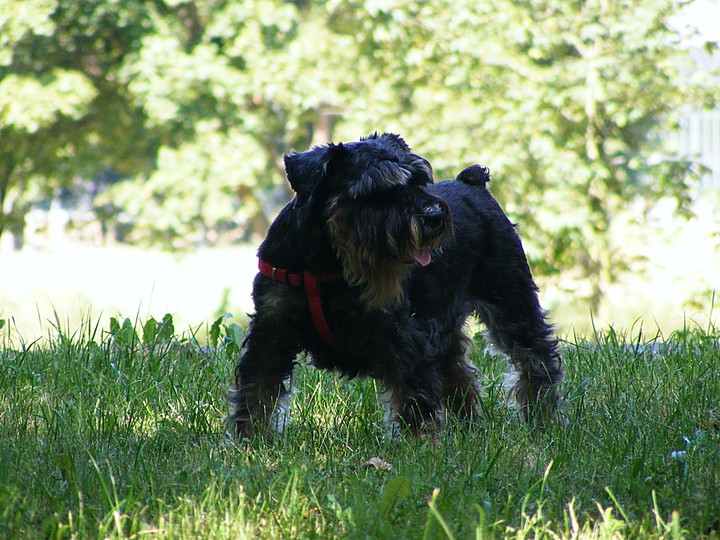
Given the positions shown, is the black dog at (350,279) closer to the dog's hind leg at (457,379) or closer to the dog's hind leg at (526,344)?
the dog's hind leg at (457,379)

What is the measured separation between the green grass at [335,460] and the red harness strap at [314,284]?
19.6 inches

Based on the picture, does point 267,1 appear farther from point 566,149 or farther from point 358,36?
point 566,149

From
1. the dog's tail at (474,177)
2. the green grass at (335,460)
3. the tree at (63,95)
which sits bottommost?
the green grass at (335,460)

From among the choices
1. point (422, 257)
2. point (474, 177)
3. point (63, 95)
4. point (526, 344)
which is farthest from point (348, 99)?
point (422, 257)

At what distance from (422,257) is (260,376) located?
38.0 inches

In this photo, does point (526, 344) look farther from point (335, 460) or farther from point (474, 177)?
point (335, 460)

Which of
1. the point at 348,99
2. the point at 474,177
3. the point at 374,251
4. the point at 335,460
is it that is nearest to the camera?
the point at 335,460

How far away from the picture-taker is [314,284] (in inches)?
148

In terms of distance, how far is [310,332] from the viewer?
3.83 meters

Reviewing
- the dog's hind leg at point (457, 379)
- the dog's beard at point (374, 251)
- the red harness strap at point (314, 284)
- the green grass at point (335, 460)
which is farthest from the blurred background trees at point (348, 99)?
the red harness strap at point (314, 284)

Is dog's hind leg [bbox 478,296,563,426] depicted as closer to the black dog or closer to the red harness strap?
the black dog

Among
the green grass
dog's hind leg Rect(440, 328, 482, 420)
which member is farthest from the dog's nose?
dog's hind leg Rect(440, 328, 482, 420)

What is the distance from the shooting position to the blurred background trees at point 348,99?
14.0 m

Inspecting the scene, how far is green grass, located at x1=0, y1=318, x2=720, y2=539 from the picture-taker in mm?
2709
